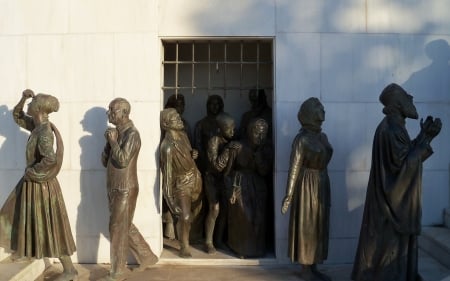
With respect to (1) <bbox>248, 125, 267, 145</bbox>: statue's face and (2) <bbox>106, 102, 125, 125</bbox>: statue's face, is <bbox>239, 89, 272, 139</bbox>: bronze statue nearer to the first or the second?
(1) <bbox>248, 125, 267, 145</bbox>: statue's face

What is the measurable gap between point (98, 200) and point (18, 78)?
5.99ft

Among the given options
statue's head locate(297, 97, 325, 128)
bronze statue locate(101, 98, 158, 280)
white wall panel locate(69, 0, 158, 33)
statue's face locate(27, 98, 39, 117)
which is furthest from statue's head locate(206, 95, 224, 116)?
statue's face locate(27, 98, 39, 117)

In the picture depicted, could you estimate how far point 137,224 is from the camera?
6.16m

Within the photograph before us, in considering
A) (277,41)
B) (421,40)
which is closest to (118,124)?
(277,41)

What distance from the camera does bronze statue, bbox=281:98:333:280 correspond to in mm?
5402

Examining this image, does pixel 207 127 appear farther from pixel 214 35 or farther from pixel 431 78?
pixel 431 78

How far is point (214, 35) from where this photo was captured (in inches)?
241

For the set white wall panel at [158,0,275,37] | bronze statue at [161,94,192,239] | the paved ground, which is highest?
white wall panel at [158,0,275,37]

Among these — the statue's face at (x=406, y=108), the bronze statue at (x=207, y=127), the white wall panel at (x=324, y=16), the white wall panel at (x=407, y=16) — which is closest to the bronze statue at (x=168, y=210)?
the bronze statue at (x=207, y=127)

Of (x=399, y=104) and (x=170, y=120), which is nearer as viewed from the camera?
(x=399, y=104)

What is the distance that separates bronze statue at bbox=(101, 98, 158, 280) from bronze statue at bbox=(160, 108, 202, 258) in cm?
54

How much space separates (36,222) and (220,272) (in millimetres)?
2154

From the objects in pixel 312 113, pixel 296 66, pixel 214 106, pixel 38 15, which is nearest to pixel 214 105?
pixel 214 106

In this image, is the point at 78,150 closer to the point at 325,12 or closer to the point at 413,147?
the point at 325,12
